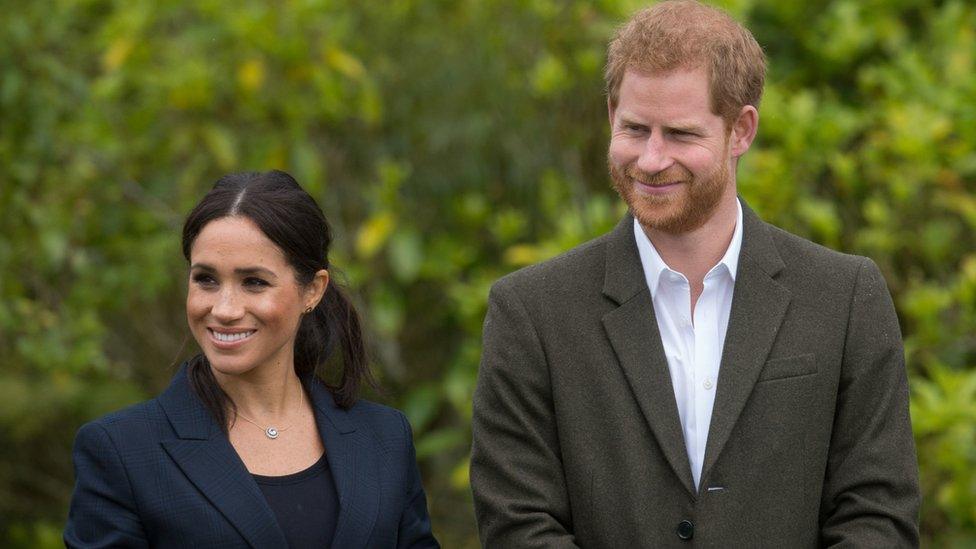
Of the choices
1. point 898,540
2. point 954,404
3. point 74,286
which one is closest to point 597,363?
point 898,540

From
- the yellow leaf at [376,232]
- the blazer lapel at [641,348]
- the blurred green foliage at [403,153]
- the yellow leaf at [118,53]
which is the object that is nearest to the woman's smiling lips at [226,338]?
the blazer lapel at [641,348]

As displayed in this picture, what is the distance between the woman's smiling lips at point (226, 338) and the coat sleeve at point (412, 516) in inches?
17.6

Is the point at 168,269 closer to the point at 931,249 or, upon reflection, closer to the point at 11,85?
the point at 11,85

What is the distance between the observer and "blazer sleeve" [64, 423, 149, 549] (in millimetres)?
2873

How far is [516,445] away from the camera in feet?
10.2

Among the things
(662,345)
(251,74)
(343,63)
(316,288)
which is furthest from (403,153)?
(662,345)

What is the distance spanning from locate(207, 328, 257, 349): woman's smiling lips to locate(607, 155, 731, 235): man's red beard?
776mm

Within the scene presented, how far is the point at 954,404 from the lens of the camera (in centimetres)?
479

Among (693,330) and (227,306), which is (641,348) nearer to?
(693,330)

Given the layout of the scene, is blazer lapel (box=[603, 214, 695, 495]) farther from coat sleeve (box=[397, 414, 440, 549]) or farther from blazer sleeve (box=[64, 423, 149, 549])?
blazer sleeve (box=[64, 423, 149, 549])

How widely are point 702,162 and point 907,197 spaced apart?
2.50m

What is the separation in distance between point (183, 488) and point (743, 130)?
127cm

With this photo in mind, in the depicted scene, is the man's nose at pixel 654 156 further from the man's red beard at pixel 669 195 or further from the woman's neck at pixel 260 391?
the woman's neck at pixel 260 391

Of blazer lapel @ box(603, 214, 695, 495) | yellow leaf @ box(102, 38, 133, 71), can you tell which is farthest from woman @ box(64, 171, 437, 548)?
yellow leaf @ box(102, 38, 133, 71)
